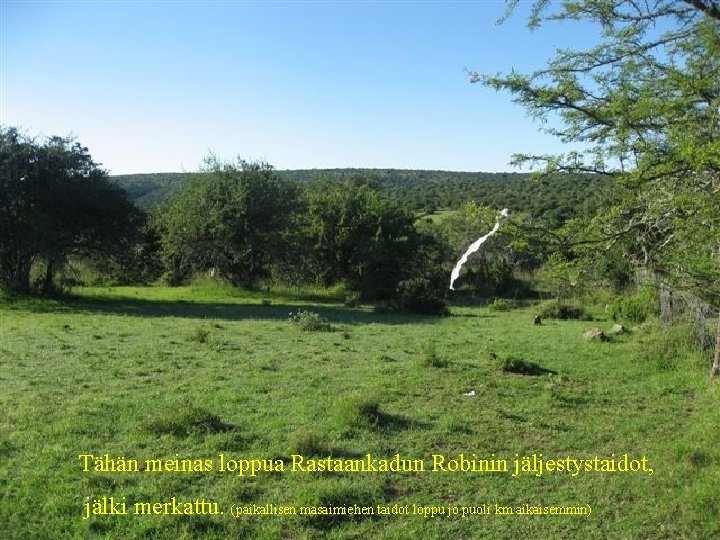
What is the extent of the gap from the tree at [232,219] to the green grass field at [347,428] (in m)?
14.5

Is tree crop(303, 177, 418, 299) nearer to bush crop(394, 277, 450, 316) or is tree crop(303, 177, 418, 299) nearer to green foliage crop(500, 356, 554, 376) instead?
bush crop(394, 277, 450, 316)

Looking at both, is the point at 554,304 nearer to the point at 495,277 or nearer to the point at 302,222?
the point at 495,277

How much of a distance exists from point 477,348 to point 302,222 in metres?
19.1

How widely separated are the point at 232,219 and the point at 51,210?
7.54 metres

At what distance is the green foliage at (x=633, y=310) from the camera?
16844mm

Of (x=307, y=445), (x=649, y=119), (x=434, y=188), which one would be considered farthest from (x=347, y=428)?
(x=434, y=188)

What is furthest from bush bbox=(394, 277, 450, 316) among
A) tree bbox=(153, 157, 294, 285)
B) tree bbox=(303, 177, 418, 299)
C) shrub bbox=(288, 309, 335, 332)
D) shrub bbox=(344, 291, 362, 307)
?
tree bbox=(153, 157, 294, 285)

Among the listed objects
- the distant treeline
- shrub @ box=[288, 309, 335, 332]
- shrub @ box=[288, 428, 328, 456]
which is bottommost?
shrub @ box=[288, 309, 335, 332]

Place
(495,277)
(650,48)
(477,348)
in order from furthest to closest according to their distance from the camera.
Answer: (495,277) → (477,348) → (650,48)

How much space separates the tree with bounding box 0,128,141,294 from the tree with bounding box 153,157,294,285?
14.3 feet

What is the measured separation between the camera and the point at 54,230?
2164 centimetres

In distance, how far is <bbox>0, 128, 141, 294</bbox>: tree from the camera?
21.7m

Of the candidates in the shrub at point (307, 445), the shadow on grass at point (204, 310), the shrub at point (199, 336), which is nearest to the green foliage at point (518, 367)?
the shrub at point (307, 445)

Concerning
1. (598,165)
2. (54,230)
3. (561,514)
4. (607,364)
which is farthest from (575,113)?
Answer: (54,230)
